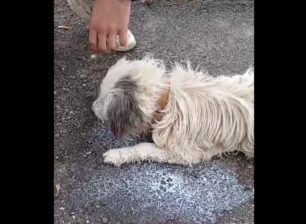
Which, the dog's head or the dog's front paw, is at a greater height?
the dog's head

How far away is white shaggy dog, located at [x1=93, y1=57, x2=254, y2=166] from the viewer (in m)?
2.50

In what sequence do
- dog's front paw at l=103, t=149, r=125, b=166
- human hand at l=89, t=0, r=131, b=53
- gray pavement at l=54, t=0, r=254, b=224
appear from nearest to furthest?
human hand at l=89, t=0, r=131, b=53 < gray pavement at l=54, t=0, r=254, b=224 < dog's front paw at l=103, t=149, r=125, b=166

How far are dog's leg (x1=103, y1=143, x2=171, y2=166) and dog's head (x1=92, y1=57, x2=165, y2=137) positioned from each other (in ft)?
0.29

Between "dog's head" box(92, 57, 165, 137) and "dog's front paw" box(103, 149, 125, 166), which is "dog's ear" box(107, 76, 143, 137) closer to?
"dog's head" box(92, 57, 165, 137)

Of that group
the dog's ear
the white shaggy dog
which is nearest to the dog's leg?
the white shaggy dog

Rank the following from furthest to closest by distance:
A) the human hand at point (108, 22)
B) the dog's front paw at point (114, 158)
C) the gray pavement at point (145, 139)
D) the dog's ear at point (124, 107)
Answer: the dog's front paw at point (114, 158) → the dog's ear at point (124, 107) → the gray pavement at point (145, 139) → the human hand at point (108, 22)

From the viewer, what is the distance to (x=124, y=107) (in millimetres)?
2467

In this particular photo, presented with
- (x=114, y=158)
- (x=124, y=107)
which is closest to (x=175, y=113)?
(x=124, y=107)

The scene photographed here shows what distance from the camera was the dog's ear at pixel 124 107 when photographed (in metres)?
2.47

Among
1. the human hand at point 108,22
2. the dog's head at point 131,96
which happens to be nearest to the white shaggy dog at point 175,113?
the dog's head at point 131,96

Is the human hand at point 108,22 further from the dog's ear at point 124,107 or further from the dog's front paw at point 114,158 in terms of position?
the dog's front paw at point 114,158
